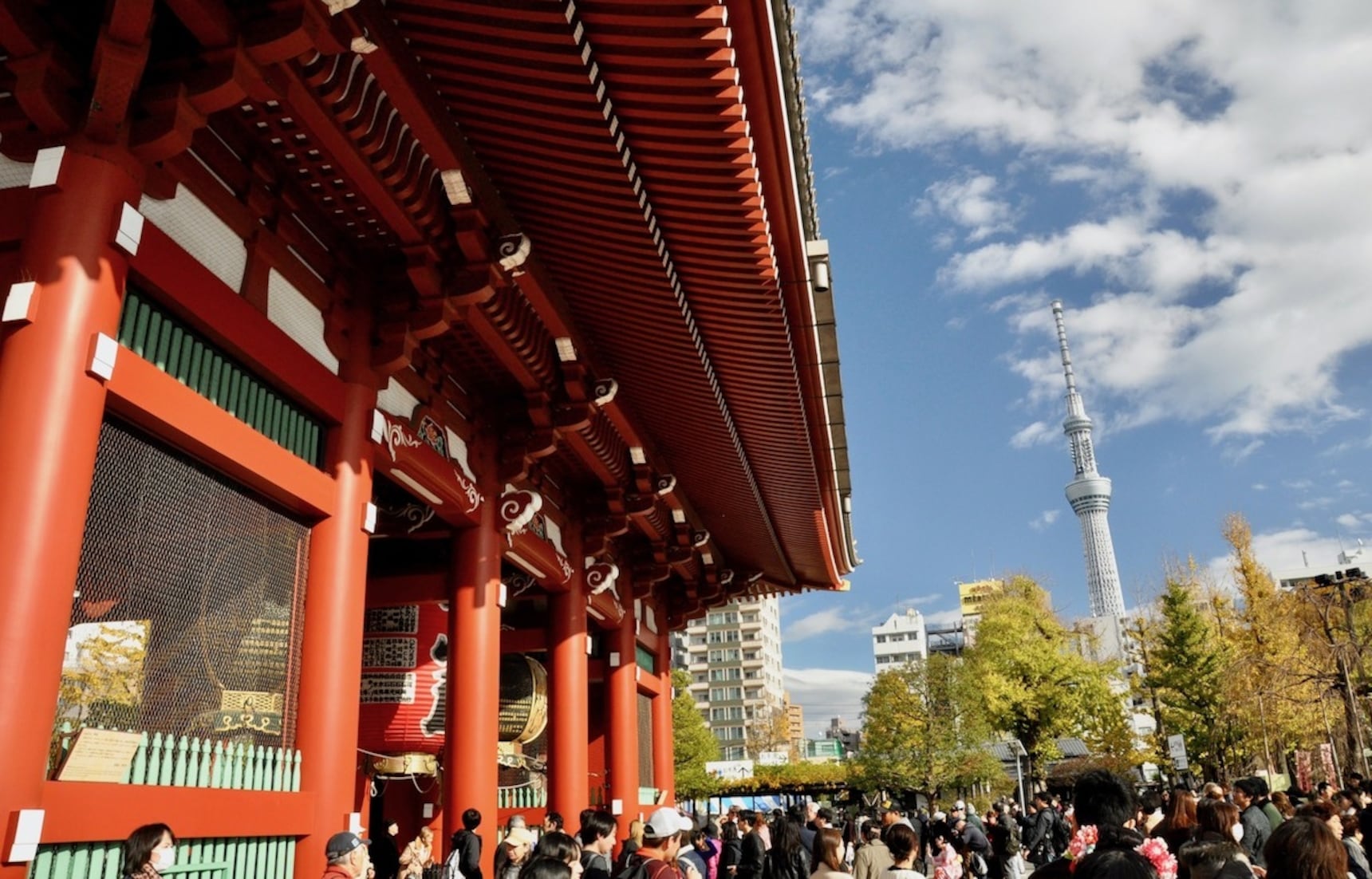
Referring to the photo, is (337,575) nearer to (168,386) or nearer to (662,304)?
(168,386)

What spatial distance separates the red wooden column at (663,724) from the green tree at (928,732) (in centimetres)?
1764

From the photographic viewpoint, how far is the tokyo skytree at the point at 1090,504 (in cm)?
16888

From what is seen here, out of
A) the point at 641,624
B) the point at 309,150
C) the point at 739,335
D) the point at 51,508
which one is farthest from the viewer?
the point at 641,624

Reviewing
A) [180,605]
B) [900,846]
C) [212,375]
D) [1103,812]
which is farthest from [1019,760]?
[1103,812]

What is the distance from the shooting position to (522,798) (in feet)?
44.0

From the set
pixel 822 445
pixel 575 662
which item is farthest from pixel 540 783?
pixel 822 445

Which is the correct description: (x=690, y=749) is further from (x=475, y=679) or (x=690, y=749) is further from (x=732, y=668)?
(x=732, y=668)

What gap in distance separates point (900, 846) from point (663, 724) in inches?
540

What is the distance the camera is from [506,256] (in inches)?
282

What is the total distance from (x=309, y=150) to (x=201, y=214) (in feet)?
2.73

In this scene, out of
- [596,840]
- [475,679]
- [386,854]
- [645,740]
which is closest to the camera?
[596,840]

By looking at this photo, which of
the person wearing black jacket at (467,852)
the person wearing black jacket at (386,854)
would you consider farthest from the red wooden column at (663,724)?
the person wearing black jacket at (467,852)

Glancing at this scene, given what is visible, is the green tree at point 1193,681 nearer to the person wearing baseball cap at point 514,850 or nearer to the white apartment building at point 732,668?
the person wearing baseball cap at point 514,850

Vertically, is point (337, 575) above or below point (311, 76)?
below
